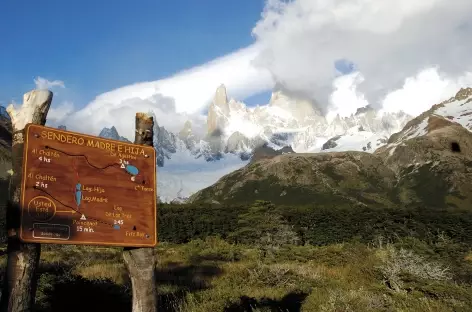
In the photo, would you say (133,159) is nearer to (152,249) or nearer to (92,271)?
(152,249)

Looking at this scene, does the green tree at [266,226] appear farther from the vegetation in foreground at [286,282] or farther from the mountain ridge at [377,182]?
the mountain ridge at [377,182]

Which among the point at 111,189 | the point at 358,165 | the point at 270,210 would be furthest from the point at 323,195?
the point at 111,189

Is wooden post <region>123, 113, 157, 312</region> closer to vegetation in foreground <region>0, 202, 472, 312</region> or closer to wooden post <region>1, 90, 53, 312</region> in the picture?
wooden post <region>1, 90, 53, 312</region>

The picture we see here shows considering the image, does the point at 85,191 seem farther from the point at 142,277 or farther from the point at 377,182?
the point at 377,182

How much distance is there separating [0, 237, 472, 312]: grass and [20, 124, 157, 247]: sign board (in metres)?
3.34

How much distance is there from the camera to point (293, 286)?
13172 mm

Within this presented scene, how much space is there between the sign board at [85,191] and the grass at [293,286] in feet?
11.0

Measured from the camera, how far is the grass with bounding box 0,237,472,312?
32.0ft

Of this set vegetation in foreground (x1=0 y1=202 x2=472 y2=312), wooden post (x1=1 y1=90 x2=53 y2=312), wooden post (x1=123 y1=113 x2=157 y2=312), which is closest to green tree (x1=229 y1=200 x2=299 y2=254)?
vegetation in foreground (x1=0 y1=202 x2=472 y2=312)

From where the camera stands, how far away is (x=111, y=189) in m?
6.98

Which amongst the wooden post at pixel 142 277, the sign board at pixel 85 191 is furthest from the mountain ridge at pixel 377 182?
the sign board at pixel 85 191

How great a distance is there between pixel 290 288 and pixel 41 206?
868cm

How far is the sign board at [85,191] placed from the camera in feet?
20.2

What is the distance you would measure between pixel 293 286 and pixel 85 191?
8257 mm
